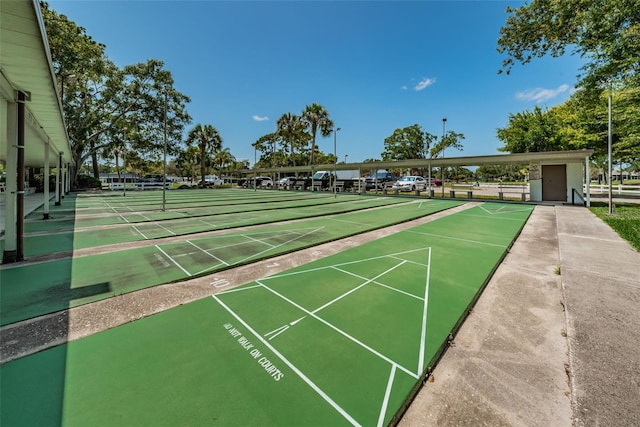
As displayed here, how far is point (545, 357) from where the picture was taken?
105 inches

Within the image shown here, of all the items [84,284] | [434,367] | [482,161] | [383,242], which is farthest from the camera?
[482,161]

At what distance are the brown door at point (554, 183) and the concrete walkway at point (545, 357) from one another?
1700cm

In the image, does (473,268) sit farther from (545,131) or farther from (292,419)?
(545,131)

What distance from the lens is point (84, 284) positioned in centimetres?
445


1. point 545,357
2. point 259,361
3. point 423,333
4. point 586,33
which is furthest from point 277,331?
point 586,33

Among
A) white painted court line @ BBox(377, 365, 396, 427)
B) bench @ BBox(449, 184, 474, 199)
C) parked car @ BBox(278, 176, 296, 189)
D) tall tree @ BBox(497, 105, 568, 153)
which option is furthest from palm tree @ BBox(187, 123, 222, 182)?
white painted court line @ BBox(377, 365, 396, 427)

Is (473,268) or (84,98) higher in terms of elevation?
(84,98)

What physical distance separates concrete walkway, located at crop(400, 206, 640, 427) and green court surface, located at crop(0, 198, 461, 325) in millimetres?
4230

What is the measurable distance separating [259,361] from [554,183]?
23.5 meters

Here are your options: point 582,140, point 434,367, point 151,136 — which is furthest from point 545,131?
point 151,136

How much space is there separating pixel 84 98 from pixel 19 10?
3543 centimetres

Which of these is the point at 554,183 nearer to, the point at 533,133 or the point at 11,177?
the point at 533,133

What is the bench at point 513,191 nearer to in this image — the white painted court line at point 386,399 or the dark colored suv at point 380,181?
the dark colored suv at point 380,181

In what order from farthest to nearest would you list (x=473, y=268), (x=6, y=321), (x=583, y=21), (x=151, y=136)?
(x=151, y=136) < (x=583, y=21) < (x=473, y=268) < (x=6, y=321)
